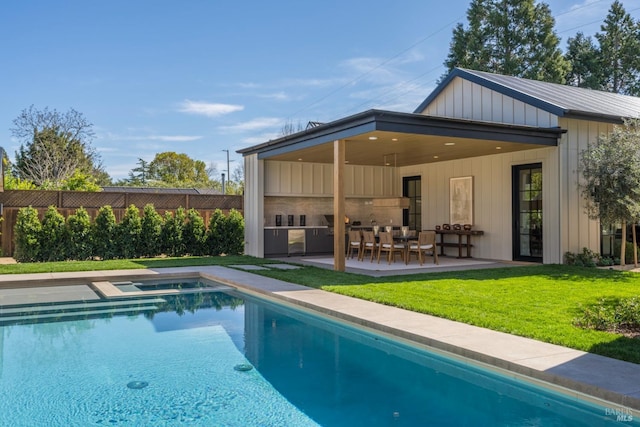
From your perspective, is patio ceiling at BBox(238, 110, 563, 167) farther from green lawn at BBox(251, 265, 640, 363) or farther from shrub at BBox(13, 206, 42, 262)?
shrub at BBox(13, 206, 42, 262)

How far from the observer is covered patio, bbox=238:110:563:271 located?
31.0ft

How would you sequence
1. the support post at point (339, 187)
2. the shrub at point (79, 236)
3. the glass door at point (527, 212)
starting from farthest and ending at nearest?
the shrub at point (79, 236) < the glass door at point (527, 212) < the support post at point (339, 187)

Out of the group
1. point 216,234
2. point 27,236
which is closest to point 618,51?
point 216,234

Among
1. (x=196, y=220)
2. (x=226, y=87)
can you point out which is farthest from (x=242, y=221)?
(x=226, y=87)

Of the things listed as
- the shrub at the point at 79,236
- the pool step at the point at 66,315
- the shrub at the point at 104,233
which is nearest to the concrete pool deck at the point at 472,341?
the pool step at the point at 66,315

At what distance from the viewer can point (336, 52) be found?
24.2 m

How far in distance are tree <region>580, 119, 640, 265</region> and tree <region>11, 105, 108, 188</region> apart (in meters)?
25.5

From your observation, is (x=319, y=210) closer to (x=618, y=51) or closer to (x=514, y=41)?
(x=514, y=41)

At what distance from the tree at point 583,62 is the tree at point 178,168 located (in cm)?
3202

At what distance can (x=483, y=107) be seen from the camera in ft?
43.7

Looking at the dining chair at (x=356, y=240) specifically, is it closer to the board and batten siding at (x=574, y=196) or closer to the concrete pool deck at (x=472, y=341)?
the concrete pool deck at (x=472, y=341)

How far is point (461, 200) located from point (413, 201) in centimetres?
227

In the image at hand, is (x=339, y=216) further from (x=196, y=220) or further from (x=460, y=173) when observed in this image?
(x=196, y=220)

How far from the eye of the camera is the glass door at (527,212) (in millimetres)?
11836
